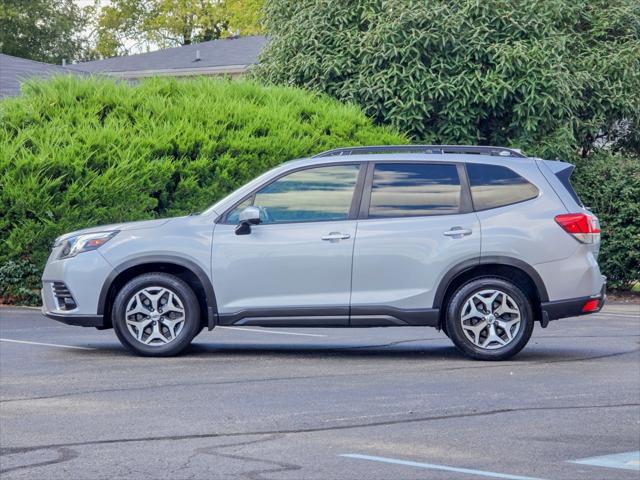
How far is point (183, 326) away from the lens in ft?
38.0

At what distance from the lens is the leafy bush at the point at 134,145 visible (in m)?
17.1

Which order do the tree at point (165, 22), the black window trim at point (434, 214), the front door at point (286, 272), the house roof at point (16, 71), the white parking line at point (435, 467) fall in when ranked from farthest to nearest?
the tree at point (165, 22), the house roof at point (16, 71), the black window trim at point (434, 214), the front door at point (286, 272), the white parking line at point (435, 467)

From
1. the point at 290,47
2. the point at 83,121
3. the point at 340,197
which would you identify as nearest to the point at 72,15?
the point at 290,47

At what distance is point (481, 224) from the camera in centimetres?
1156

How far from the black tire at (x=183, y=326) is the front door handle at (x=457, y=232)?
7.49ft

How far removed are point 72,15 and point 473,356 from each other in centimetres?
6028

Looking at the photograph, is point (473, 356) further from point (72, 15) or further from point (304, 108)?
point (72, 15)

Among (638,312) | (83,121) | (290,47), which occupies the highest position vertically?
(290,47)

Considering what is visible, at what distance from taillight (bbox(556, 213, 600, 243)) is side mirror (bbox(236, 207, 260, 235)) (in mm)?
2638

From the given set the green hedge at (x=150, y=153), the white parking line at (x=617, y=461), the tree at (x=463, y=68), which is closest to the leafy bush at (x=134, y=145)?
the green hedge at (x=150, y=153)

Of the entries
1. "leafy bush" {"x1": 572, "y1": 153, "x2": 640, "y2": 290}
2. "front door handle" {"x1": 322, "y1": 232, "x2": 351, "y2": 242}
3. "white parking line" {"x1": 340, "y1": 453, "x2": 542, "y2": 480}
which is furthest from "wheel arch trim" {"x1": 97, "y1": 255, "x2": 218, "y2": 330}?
"leafy bush" {"x1": 572, "y1": 153, "x2": 640, "y2": 290}

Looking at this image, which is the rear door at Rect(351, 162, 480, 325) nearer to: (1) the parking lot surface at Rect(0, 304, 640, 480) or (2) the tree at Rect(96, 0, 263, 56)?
(1) the parking lot surface at Rect(0, 304, 640, 480)

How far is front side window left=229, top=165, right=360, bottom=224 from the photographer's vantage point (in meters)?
11.8

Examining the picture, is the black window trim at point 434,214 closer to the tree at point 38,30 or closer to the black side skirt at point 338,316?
the black side skirt at point 338,316
